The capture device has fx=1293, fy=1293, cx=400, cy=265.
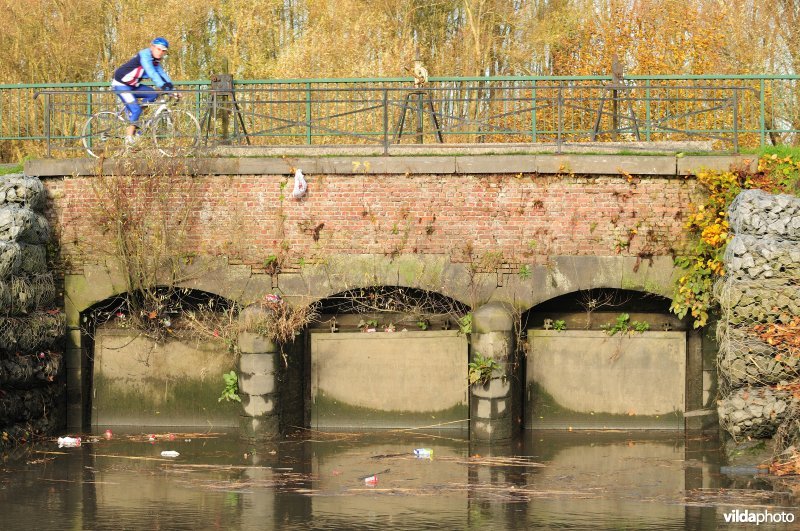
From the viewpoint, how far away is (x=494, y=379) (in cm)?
1691

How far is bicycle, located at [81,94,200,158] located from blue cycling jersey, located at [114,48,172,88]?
14.7 inches

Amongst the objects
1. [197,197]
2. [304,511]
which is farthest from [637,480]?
[197,197]

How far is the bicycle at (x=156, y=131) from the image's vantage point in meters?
18.3

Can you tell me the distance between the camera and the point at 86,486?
14.7 metres

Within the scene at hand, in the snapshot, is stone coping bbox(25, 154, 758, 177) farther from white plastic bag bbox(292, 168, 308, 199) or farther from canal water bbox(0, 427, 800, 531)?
canal water bbox(0, 427, 800, 531)

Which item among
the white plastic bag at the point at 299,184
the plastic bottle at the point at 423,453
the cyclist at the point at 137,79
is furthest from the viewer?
the cyclist at the point at 137,79

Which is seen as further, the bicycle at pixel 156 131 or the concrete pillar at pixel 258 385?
the bicycle at pixel 156 131

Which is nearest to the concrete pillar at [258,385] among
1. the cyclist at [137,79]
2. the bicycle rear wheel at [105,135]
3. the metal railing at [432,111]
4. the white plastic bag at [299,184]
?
the white plastic bag at [299,184]

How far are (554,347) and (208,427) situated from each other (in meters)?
5.06

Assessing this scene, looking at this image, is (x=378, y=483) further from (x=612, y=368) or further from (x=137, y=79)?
(x=137, y=79)

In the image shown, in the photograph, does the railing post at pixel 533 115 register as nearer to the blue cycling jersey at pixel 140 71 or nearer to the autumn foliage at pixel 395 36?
the blue cycling jersey at pixel 140 71

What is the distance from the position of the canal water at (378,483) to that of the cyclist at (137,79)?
455 centimetres

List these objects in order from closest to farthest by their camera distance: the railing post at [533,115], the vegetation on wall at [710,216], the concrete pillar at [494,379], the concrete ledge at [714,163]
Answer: the concrete pillar at [494,379] < the vegetation on wall at [710,216] < the concrete ledge at [714,163] < the railing post at [533,115]

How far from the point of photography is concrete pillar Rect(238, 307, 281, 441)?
55.8 ft
